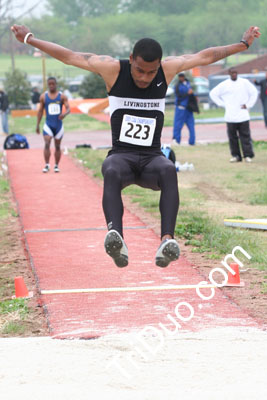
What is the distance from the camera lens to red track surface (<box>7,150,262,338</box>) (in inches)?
233

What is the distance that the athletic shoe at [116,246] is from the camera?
572cm

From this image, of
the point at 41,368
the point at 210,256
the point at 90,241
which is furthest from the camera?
the point at 90,241

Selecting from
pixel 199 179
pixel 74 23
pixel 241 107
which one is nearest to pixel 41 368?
pixel 199 179

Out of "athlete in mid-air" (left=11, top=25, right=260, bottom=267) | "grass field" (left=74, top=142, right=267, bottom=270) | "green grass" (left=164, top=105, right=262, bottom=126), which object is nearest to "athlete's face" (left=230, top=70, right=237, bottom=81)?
"grass field" (left=74, top=142, right=267, bottom=270)

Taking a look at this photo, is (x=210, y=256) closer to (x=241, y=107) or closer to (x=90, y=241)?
(x=90, y=241)

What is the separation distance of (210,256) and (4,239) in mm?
2877

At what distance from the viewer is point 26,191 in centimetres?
1438

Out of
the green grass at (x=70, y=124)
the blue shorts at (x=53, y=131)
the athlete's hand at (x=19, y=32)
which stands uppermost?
the athlete's hand at (x=19, y=32)

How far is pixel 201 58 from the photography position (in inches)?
262

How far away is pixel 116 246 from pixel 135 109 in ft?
3.90

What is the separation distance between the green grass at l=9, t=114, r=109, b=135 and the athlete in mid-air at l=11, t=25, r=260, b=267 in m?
25.1

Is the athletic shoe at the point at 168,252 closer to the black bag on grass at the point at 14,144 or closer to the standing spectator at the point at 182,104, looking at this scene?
the standing spectator at the point at 182,104

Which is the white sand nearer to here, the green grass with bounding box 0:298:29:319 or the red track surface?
the red track surface

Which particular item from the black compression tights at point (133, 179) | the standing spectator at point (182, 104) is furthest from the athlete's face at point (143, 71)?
the standing spectator at point (182, 104)
